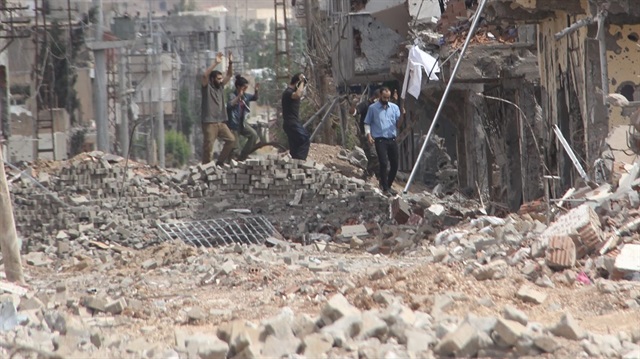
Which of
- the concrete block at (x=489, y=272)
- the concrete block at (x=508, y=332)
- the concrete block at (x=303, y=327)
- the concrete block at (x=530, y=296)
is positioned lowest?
the concrete block at (x=489, y=272)

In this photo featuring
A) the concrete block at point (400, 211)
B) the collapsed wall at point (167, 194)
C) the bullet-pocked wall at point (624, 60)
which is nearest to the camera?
the bullet-pocked wall at point (624, 60)

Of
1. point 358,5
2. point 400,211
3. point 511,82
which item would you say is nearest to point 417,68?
point 511,82

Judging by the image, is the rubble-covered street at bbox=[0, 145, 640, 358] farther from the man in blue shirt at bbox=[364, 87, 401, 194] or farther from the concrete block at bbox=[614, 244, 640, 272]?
the man in blue shirt at bbox=[364, 87, 401, 194]

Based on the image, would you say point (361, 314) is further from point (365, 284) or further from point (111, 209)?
point (111, 209)

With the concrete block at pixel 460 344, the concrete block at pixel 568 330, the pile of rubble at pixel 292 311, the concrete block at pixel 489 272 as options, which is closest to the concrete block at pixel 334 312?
the pile of rubble at pixel 292 311

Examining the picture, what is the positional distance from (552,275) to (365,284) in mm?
1405

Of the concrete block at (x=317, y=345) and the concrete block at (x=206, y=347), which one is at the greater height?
the concrete block at (x=317, y=345)

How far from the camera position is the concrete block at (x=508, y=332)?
24.7ft

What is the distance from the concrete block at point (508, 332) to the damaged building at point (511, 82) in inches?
252

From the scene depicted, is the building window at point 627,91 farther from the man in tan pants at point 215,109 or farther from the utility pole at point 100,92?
the utility pole at point 100,92

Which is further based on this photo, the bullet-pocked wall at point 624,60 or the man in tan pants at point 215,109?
the man in tan pants at point 215,109

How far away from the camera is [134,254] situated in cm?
1625

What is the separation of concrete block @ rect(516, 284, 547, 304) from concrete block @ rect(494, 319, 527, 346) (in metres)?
2.02

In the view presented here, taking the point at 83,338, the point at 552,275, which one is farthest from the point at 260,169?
the point at 83,338
